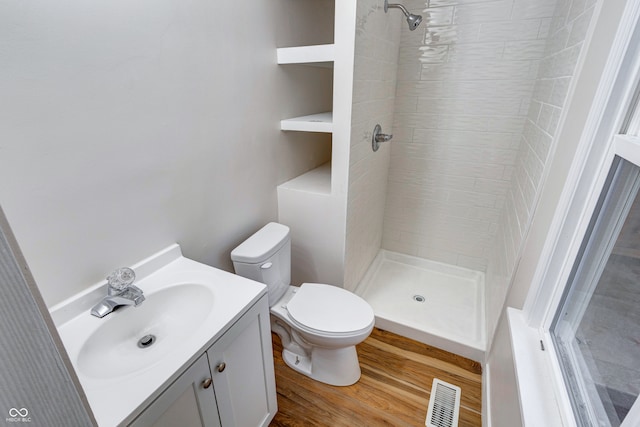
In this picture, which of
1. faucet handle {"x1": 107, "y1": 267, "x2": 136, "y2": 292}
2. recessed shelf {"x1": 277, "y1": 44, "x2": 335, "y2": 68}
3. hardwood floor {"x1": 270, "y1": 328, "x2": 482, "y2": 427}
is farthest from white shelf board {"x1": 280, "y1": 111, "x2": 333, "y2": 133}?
hardwood floor {"x1": 270, "y1": 328, "x2": 482, "y2": 427}

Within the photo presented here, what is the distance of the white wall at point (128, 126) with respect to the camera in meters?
0.76

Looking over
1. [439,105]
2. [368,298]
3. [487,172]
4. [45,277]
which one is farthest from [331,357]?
[439,105]

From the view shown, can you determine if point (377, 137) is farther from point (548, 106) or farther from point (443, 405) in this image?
point (443, 405)

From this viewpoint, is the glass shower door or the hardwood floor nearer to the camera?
the glass shower door

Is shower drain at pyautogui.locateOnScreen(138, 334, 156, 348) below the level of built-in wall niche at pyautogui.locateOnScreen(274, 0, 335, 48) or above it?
below

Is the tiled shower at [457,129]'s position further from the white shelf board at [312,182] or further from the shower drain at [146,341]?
the shower drain at [146,341]

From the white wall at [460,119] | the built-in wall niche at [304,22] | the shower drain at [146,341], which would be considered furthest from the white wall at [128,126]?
the white wall at [460,119]

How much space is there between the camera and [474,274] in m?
2.37

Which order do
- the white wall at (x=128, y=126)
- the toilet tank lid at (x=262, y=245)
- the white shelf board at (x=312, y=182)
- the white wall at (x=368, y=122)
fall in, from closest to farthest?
the white wall at (x=128, y=126)
the toilet tank lid at (x=262, y=245)
the white wall at (x=368, y=122)
the white shelf board at (x=312, y=182)

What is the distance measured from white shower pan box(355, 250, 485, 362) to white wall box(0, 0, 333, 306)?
44.9 inches

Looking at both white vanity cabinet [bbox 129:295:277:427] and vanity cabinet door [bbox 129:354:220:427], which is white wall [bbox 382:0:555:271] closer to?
white vanity cabinet [bbox 129:295:277:427]

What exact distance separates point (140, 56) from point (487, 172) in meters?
2.12

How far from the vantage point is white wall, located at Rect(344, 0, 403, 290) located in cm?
151

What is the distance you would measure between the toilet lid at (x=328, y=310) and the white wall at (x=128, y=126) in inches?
17.6
